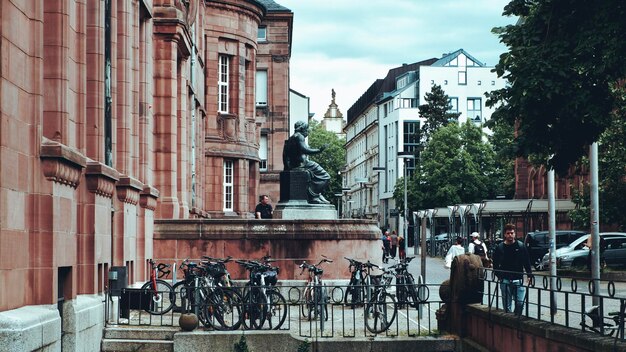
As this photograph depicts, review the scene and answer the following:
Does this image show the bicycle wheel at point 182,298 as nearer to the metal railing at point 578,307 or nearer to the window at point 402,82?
the metal railing at point 578,307

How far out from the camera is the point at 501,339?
18.2 m

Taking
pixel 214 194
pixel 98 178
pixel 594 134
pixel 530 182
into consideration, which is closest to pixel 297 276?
pixel 98 178

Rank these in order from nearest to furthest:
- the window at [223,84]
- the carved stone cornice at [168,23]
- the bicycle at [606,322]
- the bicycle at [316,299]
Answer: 1. the bicycle at [606,322]
2. the bicycle at [316,299]
3. the carved stone cornice at [168,23]
4. the window at [223,84]

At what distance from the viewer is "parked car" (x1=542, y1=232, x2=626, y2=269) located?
158ft

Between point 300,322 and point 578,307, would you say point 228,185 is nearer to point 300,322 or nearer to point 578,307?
point 300,322

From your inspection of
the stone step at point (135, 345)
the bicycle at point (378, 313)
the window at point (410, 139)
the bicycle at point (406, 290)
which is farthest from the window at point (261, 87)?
the window at point (410, 139)

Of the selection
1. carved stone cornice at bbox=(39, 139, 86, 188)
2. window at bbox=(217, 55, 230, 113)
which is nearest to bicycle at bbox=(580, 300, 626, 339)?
carved stone cornice at bbox=(39, 139, 86, 188)

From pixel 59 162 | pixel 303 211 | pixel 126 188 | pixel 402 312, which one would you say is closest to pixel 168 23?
pixel 303 211

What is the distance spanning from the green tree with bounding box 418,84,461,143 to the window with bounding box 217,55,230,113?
64.5 m

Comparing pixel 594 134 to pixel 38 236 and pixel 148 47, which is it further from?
pixel 148 47

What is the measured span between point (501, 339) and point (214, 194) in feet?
110

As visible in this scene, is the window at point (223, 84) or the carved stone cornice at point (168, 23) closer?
the carved stone cornice at point (168, 23)

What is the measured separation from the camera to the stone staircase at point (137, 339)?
19.9 meters

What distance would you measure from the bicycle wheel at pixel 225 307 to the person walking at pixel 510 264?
4299mm
